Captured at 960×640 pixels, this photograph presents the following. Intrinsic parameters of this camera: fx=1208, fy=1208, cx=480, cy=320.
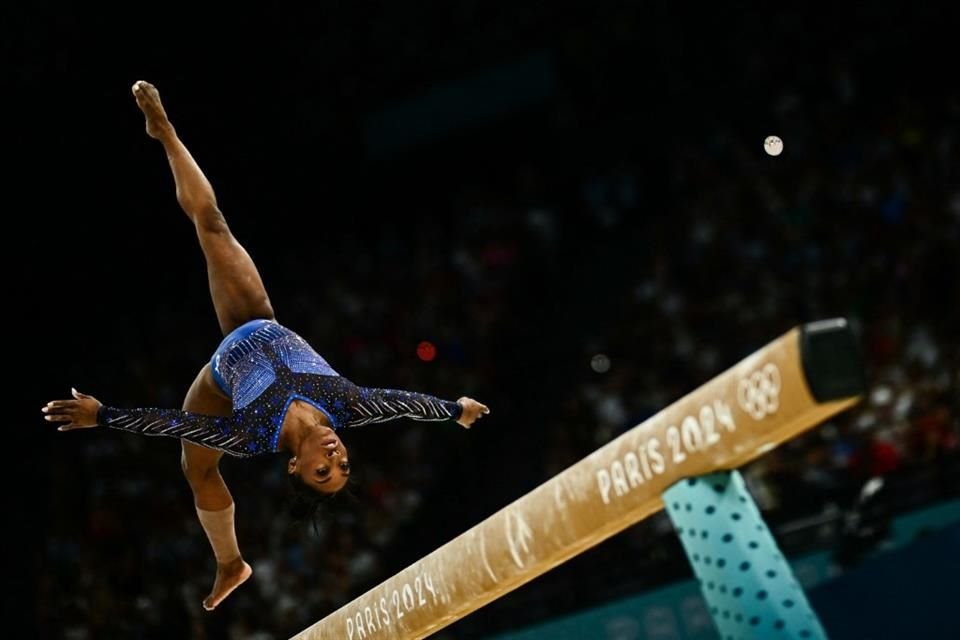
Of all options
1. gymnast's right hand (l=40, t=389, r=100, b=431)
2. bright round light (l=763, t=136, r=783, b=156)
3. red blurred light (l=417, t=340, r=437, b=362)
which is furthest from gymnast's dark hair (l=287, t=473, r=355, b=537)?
bright round light (l=763, t=136, r=783, b=156)

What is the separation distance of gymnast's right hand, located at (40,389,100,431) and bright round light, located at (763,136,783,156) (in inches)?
297

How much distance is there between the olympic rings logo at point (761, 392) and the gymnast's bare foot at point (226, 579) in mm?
3135

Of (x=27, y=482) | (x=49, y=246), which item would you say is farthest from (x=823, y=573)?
(x=49, y=246)

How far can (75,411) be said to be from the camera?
13.2 feet

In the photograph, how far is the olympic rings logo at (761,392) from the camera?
8.00ft

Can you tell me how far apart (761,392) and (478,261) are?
363 inches

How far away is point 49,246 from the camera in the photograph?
11188 mm

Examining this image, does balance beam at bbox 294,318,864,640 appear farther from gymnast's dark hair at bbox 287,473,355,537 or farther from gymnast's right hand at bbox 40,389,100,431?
gymnast's right hand at bbox 40,389,100,431

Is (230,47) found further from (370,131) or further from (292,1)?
(370,131)

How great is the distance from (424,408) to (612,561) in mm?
3204

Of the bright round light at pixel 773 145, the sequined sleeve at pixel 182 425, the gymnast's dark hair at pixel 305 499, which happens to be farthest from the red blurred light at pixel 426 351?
the sequined sleeve at pixel 182 425

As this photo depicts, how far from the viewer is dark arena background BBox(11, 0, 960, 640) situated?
7.89 m

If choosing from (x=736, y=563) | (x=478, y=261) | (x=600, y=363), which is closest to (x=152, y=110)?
(x=736, y=563)

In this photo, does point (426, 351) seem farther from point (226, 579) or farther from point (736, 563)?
point (736, 563)
